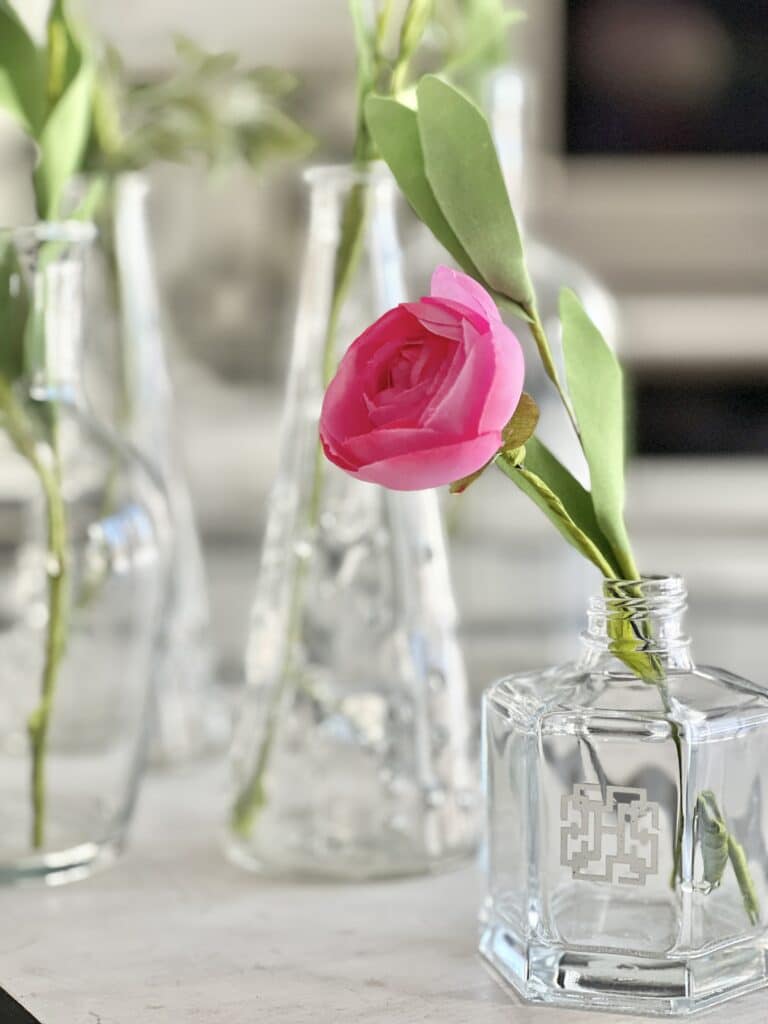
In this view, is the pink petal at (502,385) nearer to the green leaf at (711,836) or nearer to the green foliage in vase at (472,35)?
the green leaf at (711,836)

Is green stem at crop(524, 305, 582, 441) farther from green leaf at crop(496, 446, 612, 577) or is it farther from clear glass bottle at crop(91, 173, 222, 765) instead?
clear glass bottle at crop(91, 173, 222, 765)

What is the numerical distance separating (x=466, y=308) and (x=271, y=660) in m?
0.19

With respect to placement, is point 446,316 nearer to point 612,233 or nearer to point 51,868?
point 51,868

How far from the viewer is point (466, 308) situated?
0.31 meters

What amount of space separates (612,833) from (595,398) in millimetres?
108

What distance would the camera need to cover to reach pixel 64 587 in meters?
0.46

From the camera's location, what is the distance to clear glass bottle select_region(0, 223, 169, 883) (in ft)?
1.49

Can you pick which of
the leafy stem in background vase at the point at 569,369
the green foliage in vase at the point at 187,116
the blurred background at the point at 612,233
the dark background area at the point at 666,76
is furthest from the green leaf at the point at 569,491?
the dark background area at the point at 666,76

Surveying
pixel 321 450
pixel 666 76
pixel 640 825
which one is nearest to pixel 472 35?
pixel 321 450

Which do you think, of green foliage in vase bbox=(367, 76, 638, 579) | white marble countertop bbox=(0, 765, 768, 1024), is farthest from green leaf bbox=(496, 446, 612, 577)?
white marble countertop bbox=(0, 765, 768, 1024)

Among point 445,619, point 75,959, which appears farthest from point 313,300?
point 75,959

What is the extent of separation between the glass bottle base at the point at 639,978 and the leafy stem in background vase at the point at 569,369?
0.01 metres

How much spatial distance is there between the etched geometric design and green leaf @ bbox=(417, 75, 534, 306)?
13cm

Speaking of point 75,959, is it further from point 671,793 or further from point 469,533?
point 469,533
